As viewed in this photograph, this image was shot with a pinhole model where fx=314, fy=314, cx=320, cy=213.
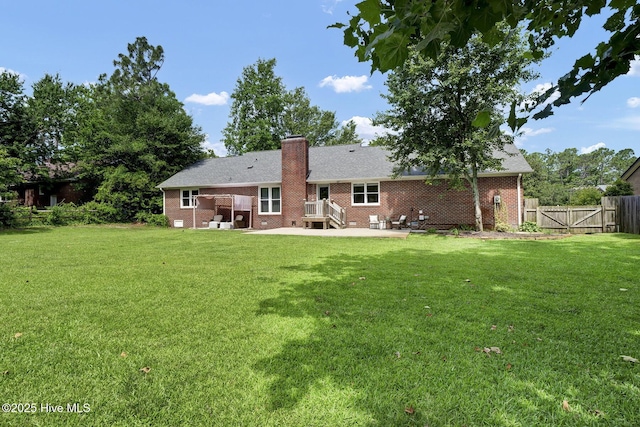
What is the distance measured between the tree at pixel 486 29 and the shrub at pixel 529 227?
15.3 meters

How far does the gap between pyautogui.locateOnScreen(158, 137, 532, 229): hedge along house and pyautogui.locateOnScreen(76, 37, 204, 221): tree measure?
9.81 feet

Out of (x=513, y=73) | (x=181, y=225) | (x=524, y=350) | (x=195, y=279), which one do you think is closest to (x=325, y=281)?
(x=195, y=279)

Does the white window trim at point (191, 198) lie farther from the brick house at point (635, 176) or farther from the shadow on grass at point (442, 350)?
the brick house at point (635, 176)

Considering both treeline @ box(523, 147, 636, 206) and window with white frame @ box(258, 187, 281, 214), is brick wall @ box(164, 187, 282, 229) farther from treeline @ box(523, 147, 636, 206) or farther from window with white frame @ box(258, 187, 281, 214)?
treeline @ box(523, 147, 636, 206)

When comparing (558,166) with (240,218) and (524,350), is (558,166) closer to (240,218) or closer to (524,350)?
(240,218)

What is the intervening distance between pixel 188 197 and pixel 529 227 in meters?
21.1

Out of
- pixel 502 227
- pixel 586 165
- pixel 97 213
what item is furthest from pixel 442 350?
pixel 586 165

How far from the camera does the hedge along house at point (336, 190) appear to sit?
16219 millimetres

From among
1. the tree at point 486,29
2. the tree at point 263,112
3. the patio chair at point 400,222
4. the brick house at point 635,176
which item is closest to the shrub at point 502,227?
the patio chair at point 400,222

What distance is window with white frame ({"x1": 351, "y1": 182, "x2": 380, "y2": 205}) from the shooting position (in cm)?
1839

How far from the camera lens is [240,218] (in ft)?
67.8

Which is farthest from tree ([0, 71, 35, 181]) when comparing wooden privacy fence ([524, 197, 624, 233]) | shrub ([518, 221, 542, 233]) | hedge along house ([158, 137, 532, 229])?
wooden privacy fence ([524, 197, 624, 233])

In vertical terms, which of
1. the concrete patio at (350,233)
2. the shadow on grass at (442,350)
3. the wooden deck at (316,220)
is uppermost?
the wooden deck at (316,220)

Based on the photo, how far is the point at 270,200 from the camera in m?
20.5
